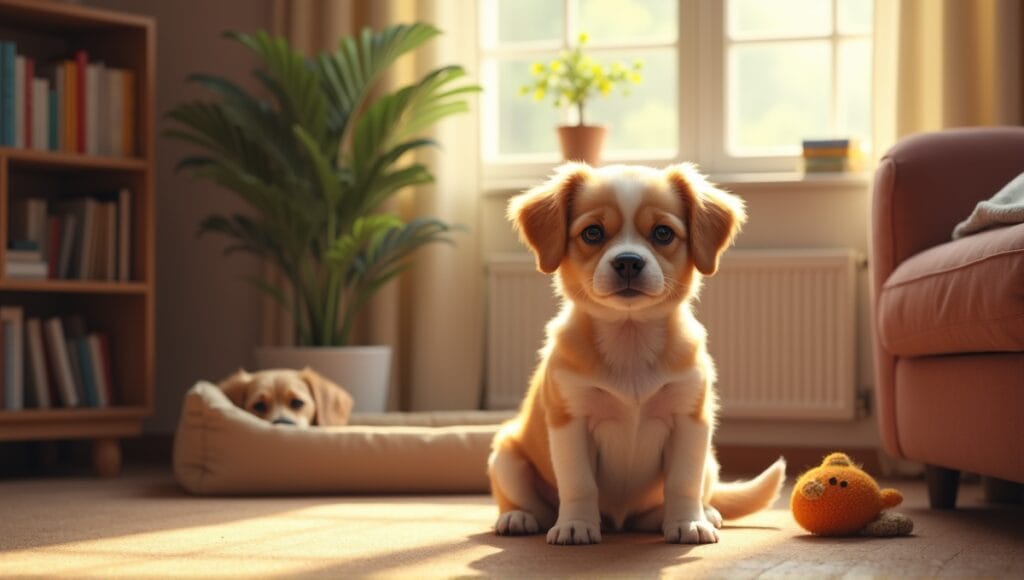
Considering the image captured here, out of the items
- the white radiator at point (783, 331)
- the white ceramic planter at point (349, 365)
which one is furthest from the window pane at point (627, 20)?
the white ceramic planter at point (349, 365)

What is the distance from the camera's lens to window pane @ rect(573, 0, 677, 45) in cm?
455

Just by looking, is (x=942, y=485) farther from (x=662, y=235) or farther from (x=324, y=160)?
(x=324, y=160)

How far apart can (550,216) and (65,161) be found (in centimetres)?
228

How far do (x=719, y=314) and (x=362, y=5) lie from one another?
5.60 ft

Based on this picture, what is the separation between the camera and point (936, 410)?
2.68 m

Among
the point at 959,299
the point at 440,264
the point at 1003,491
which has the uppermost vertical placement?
the point at 440,264

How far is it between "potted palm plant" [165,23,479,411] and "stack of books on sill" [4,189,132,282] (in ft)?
0.95

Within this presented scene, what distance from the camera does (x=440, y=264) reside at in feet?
14.5

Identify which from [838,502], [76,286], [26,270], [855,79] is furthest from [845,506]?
[26,270]

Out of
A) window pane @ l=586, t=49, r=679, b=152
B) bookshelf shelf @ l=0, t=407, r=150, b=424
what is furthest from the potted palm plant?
window pane @ l=586, t=49, r=679, b=152

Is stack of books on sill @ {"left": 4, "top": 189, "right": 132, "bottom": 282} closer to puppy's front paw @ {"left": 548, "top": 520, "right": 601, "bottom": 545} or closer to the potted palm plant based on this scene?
the potted palm plant

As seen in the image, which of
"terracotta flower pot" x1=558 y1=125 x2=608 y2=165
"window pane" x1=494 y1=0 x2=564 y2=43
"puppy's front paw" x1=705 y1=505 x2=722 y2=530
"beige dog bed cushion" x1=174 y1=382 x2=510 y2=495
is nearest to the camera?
"puppy's front paw" x1=705 y1=505 x2=722 y2=530

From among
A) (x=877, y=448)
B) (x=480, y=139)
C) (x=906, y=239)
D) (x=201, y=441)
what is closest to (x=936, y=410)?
(x=906, y=239)

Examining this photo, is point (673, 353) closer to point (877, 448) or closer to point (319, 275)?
point (877, 448)
